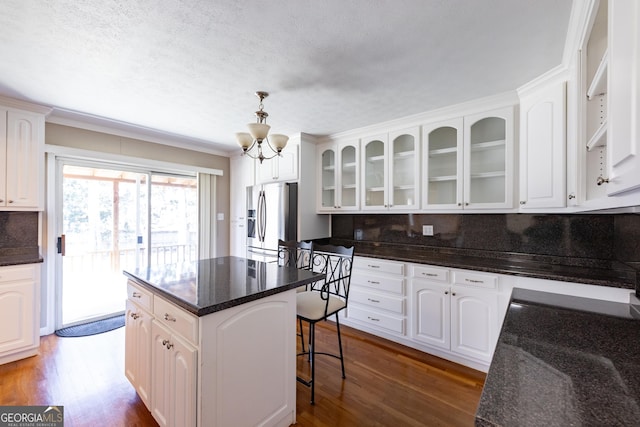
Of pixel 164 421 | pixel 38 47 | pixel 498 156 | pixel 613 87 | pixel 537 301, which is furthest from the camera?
pixel 498 156

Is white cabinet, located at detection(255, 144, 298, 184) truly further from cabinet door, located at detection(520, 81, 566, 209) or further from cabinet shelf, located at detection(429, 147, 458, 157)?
cabinet door, located at detection(520, 81, 566, 209)

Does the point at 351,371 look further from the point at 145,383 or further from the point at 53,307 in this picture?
the point at 53,307

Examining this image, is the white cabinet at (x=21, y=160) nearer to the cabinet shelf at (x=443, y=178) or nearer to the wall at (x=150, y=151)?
the wall at (x=150, y=151)

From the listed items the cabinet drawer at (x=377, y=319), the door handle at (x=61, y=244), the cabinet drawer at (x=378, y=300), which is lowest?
the cabinet drawer at (x=377, y=319)

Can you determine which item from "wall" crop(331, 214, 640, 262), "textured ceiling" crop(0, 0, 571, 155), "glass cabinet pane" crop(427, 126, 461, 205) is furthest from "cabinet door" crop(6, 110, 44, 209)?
"glass cabinet pane" crop(427, 126, 461, 205)

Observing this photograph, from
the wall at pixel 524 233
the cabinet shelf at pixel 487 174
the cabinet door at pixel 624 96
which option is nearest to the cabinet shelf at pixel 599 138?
the cabinet door at pixel 624 96

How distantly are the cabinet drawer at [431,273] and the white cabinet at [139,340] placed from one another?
7.11ft

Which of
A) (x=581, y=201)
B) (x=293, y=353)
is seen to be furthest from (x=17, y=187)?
(x=581, y=201)

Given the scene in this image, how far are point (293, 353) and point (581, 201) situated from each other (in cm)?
189

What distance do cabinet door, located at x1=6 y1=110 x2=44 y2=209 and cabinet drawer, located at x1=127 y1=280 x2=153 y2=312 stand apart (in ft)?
5.50

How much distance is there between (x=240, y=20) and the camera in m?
1.50

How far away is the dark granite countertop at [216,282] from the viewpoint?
4.45ft

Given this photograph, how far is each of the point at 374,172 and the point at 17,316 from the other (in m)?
3.73

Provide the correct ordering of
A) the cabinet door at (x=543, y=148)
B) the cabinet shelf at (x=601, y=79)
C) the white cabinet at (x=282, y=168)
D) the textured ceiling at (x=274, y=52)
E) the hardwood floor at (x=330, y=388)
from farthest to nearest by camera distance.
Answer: the white cabinet at (x=282, y=168) → the cabinet door at (x=543, y=148) → the hardwood floor at (x=330, y=388) → the textured ceiling at (x=274, y=52) → the cabinet shelf at (x=601, y=79)
